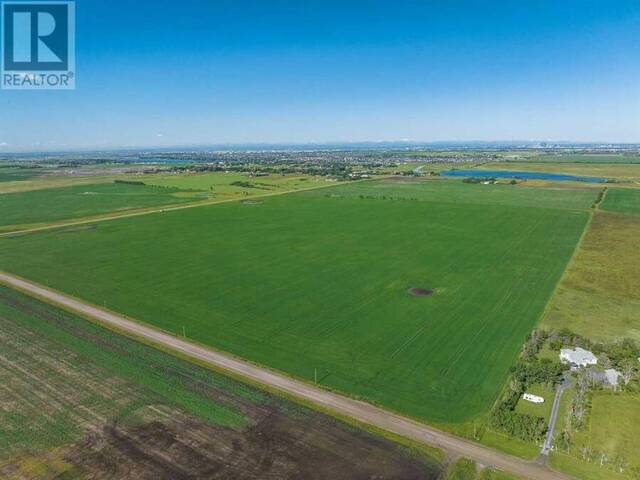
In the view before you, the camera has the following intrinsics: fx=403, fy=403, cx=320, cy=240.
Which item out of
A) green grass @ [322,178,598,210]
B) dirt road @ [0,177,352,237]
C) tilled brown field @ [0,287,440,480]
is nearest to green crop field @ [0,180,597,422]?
tilled brown field @ [0,287,440,480]

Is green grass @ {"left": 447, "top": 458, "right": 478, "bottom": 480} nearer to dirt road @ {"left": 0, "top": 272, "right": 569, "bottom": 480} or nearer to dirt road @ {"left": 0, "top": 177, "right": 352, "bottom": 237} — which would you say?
dirt road @ {"left": 0, "top": 272, "right": 569, "bottom": 480}

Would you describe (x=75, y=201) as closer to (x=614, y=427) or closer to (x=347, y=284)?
(x=347, y=284)

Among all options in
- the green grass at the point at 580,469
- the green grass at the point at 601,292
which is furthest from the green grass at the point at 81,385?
the green grass at the point at 601,292

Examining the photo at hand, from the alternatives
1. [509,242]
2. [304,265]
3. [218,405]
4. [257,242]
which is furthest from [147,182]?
[218,405]

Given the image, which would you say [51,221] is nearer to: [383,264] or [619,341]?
[383,264]

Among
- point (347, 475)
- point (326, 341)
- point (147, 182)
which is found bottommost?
point (347, 475)
